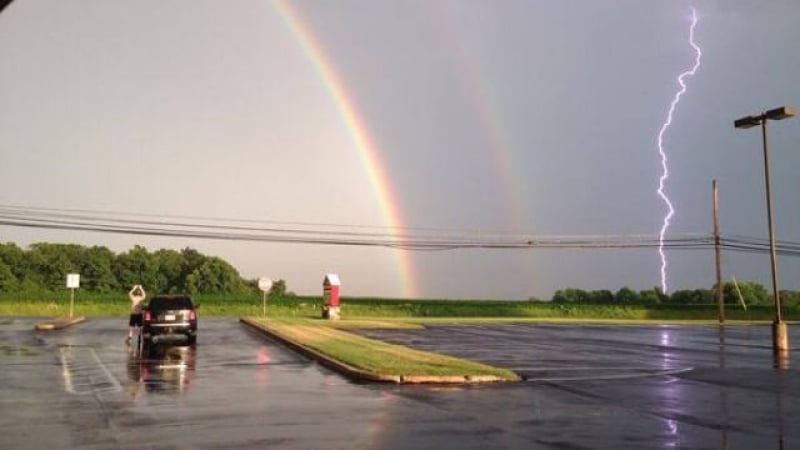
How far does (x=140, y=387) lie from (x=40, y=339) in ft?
57.0

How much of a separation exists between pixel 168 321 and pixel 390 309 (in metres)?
59.5

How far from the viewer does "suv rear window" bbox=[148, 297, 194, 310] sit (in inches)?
1080

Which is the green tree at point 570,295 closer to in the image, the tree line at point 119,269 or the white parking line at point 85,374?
the tree line at point 119,269

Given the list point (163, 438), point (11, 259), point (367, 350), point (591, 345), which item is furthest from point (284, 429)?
point (11, 259)

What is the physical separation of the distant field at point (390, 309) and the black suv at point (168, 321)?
46.2m

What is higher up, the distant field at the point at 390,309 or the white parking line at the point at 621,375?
the distant field at the point at 390,309

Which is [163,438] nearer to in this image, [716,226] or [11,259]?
[716,226]

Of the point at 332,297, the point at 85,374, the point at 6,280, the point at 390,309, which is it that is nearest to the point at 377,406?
the point at 85,374

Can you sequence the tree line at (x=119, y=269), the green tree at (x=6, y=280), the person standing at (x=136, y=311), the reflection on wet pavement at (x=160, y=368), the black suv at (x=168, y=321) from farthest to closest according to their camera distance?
the tree line at (x=119, y=269) → the green tree at (x=6, y=280) → the person standing at (x=136, y=311) → the black suv at (x=168, y=321) → the reflection on wet pavement at (x=160, y=368)

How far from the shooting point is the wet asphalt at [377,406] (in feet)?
31.5

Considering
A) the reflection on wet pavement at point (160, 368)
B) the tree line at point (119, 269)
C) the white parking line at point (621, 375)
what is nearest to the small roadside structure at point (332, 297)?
the reflection on wet pavement at point (160, 368)

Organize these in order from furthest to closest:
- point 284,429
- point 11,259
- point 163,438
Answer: point 11,259
point 284,429
point 163,438

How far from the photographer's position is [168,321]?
88.0ft

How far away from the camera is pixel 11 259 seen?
378 ft
